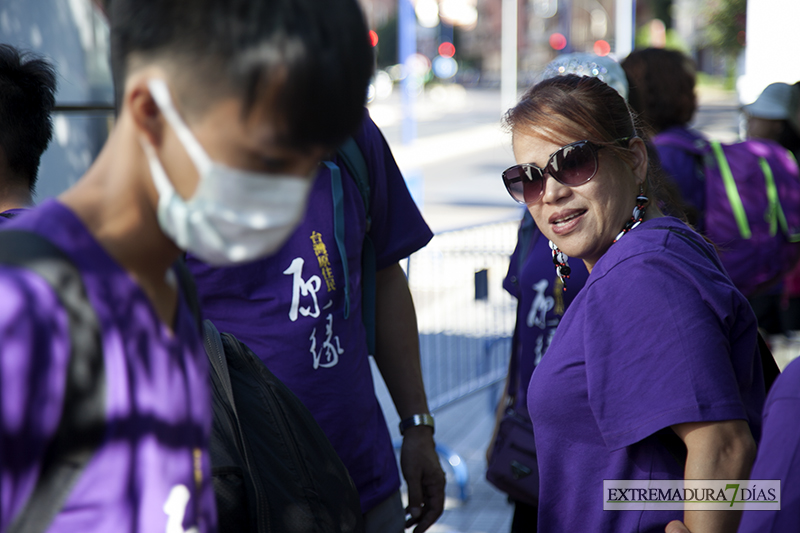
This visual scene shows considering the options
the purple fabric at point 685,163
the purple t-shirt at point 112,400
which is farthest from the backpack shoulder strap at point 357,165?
the purple fabric at point 685,163

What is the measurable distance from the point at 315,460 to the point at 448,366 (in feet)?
12.0

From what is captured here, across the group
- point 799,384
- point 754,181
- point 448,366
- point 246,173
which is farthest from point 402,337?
point 448,366

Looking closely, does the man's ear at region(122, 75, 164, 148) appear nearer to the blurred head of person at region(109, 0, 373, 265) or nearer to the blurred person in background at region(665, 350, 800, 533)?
the blurred head of person at region(109, 0, 373, 265)

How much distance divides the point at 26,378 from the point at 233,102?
343 millimetres

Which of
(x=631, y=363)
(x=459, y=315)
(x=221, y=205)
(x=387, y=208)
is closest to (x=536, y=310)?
(x=387, y=208)

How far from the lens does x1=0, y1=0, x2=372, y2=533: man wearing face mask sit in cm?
76

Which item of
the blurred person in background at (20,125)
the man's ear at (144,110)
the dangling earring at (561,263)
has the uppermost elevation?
the man's ear at (144,110)

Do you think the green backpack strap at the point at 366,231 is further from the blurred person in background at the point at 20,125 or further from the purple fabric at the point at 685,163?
the purple fabric at the point at 685,163

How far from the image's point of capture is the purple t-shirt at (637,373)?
1524 millimetres

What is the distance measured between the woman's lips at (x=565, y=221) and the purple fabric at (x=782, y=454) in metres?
0.75

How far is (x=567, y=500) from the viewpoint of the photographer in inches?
66.9

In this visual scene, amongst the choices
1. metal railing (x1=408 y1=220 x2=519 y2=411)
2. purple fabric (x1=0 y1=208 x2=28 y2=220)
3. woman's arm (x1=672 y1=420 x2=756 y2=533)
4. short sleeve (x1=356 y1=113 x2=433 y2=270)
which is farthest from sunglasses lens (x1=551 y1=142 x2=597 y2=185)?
metal railing (x1=408 y1=220 x2=519 y2=411)

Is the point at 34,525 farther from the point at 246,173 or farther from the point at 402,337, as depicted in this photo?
the point at 402,337

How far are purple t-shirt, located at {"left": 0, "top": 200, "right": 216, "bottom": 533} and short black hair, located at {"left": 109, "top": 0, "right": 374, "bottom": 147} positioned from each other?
211mm
